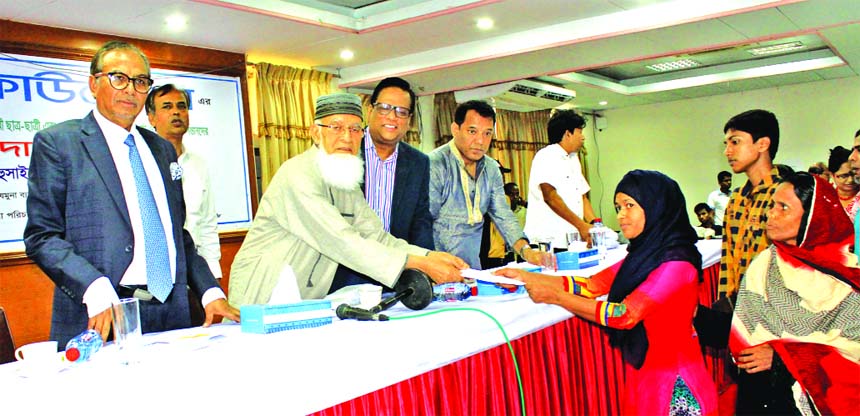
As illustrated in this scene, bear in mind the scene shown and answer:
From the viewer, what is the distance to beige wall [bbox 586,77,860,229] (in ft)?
38.0

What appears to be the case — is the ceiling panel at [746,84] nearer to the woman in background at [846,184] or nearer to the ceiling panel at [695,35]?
the ceiling panel at [695,35]

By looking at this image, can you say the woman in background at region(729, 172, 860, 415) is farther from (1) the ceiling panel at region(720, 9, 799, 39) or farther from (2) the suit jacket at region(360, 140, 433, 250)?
(1) the ceiling panel at region(720, 9, 799, 39)

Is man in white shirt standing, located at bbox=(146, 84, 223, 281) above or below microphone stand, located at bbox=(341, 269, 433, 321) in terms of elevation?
above

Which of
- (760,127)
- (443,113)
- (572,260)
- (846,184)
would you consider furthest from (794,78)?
(572,260)

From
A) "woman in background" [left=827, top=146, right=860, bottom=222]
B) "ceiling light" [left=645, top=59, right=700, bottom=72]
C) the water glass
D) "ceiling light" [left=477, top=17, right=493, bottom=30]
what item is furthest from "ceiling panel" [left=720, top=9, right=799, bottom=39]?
the water glass

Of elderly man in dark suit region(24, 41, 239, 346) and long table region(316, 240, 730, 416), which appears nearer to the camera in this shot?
long table region(316, 240, 730, 416)

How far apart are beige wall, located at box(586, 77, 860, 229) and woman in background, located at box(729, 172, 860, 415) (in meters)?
10.3

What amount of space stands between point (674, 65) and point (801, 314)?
350 inches

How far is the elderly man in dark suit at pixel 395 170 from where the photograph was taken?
3109 millimetres

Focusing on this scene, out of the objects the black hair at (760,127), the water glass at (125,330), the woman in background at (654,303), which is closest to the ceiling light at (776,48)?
the black hair at (760,127)

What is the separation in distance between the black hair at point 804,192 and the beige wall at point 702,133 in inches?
403

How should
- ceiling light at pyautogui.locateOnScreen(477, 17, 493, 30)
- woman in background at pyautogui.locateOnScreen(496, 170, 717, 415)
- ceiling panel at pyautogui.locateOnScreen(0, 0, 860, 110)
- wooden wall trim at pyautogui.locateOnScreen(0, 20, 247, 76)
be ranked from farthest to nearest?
ceiling light at pyautogui.locateOnScreen(477, 17, 493, 30) → ceiling panel at pyautogui.locateOnScreen(0, 0, 860, 110) → wooden wall trim at pyautogui.locateOnScreen(0, 20, 247, 76) → woman in background at pyautogui.locateOnScreen(496, 170, 717, 415)

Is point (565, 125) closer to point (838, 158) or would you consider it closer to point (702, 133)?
point (838, 158)

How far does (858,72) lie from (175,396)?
11.9 m
